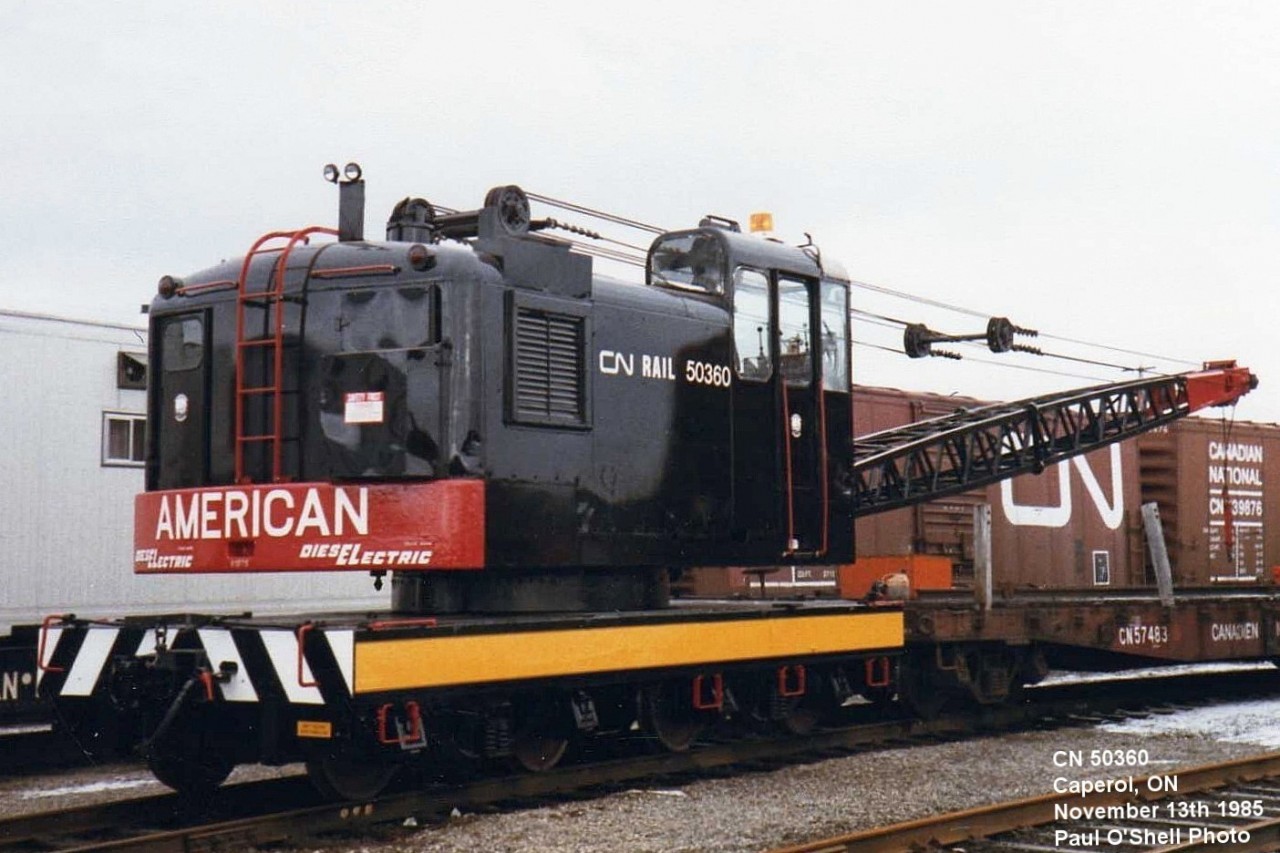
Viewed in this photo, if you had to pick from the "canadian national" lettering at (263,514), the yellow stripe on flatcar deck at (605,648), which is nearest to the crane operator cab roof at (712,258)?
the yellow stripe on flatcar deck at (605,648)

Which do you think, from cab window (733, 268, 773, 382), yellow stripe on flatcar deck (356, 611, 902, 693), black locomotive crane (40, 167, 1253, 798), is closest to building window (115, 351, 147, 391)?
black locomotive crane (40, 167, 1253, 798)

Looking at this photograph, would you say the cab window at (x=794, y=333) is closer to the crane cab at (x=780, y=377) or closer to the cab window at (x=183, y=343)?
the crane cab at (x=780, y=377)

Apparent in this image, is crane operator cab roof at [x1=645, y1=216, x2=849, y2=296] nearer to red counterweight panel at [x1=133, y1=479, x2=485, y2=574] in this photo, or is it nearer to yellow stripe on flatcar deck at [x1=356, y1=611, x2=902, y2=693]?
yellow stripe on flatcar deck at [x1=356, y1=611, x2=902, y2=693]

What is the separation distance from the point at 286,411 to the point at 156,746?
2.04m

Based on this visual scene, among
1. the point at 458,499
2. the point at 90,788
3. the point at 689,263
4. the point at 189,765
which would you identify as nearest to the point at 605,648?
the point at 458,499

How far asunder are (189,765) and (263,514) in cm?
145

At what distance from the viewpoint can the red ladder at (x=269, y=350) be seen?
29.2 ft

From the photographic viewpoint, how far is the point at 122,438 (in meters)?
12.7

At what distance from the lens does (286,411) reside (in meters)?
9.04

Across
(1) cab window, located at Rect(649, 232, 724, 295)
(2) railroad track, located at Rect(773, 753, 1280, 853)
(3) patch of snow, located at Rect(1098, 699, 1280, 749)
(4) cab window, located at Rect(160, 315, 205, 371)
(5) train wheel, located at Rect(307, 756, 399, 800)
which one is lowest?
(3) patch of snow, located at Rect(1098, 699, 1280, 749)

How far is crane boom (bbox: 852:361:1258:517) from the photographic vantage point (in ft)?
45.3

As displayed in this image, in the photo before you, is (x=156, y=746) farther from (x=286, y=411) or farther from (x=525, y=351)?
(x=525, y=351)

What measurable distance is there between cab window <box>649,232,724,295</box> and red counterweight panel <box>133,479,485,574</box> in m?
2.90

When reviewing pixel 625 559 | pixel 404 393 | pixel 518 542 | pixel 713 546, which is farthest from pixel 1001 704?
pixel 404 393
